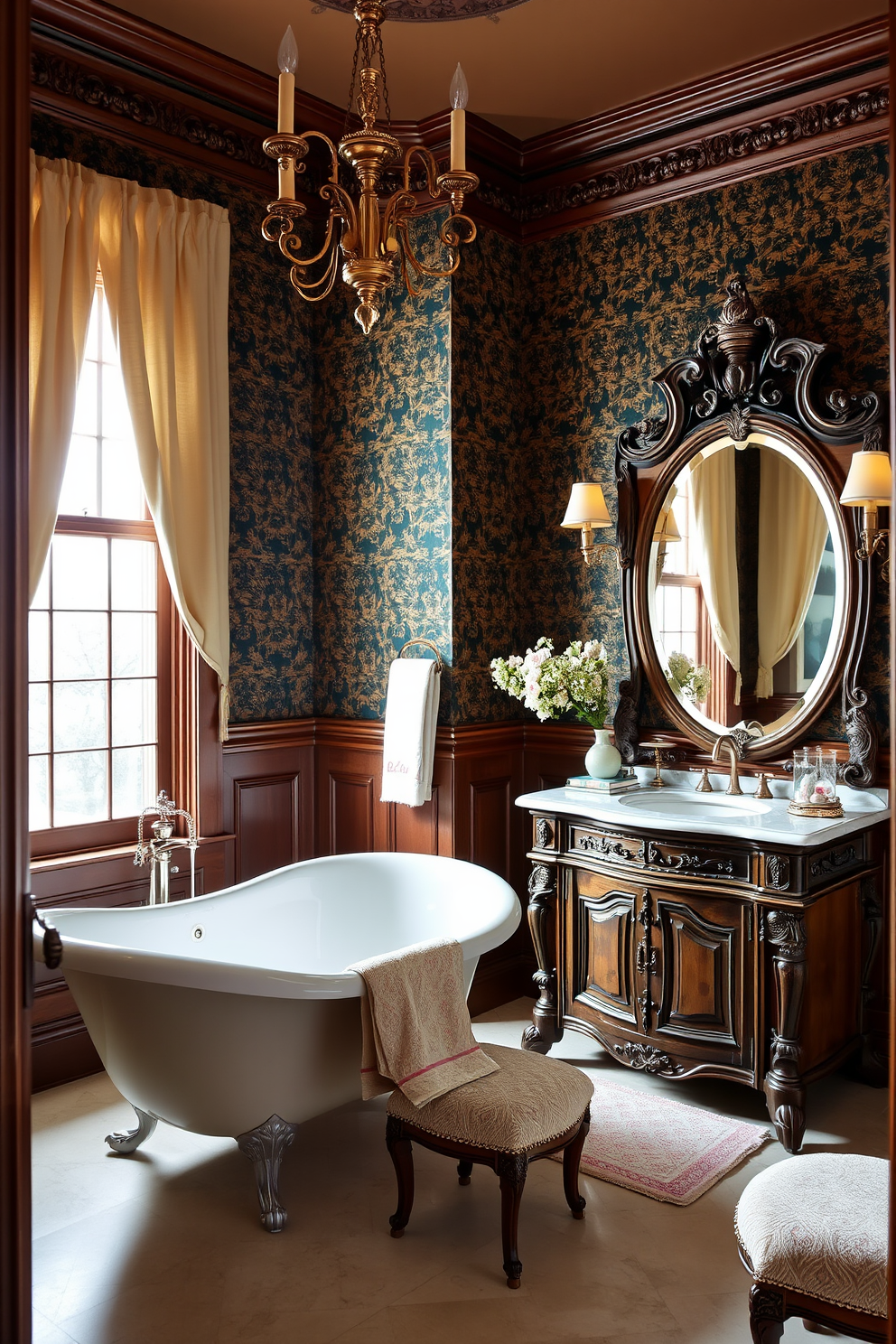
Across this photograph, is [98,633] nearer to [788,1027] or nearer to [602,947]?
[602,947]

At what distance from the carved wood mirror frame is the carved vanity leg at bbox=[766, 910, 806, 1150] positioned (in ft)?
2.13

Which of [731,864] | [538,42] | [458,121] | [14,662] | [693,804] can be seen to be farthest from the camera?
[693,804]

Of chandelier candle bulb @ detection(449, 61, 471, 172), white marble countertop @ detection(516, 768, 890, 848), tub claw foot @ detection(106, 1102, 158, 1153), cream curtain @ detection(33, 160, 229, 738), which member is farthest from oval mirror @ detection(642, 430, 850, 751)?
tub claw foot @ detection(106, 1102, 158, 1153)

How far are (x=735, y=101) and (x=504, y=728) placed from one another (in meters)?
2.40

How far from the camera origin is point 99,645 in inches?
145

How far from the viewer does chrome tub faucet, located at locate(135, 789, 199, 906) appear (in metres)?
3.38

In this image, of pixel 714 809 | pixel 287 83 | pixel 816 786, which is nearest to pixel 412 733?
pixel 714 809

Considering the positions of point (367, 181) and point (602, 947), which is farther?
point (602, 947)

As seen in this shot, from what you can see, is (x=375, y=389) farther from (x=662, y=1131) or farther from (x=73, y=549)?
(x=662, y=1131)

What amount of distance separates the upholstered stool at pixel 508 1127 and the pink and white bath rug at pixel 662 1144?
10.1 inches

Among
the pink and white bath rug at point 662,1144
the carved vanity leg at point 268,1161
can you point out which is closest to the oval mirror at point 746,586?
the pink and white bath rug at point 662,1144

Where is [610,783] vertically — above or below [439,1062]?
above

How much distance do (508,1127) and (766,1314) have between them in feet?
2.22

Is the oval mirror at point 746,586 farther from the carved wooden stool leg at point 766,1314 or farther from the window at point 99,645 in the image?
the carved wooden stool leg at point 766,1314
